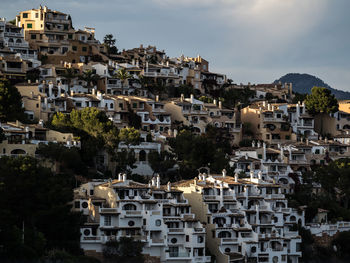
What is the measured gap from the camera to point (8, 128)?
9812 cm

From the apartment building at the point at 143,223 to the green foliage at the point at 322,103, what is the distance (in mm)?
52191

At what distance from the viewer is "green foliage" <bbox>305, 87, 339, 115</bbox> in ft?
438

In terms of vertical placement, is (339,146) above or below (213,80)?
below

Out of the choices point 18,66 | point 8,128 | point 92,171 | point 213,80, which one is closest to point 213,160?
point 92,171

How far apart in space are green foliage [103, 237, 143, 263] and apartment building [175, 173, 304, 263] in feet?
28.5

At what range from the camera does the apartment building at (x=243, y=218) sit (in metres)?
86.9

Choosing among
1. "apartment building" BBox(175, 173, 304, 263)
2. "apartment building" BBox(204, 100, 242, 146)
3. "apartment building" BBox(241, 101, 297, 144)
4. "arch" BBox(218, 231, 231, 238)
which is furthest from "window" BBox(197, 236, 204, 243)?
"apartment building" BBox(241, 101, 297, 144)

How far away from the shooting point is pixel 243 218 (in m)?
89.1

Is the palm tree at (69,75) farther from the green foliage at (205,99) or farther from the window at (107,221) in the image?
the window at (107,221)

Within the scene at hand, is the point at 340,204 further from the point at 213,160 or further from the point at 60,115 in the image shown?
the point at 60,115

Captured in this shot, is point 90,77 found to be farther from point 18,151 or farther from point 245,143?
point 18,151

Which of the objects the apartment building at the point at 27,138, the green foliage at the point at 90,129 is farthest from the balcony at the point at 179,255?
the apartment building at the point at 27,138

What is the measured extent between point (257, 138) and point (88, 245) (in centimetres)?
4972

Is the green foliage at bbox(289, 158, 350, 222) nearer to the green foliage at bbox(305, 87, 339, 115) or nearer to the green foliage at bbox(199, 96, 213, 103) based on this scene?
the green foliage at bbox(305, 87, 339, 115)
